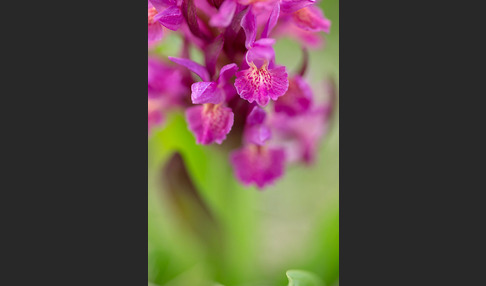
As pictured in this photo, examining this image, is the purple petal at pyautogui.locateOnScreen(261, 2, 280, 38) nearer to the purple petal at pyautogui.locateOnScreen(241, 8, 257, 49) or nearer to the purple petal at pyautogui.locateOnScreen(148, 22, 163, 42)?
the purple petal at pyautogui.locateOnScreen(241, 8, 257, 49)

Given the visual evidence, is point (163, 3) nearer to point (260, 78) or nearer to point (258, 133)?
point (260, 78)

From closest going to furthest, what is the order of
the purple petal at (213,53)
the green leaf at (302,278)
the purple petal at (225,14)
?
the purple petal at (225,14)
the purple petal at (213,53)
the green leaf at (302,278)

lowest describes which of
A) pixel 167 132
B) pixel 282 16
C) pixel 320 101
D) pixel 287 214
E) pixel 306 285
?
pixel 306 285

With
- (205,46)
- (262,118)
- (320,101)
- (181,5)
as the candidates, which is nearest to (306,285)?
(262,118)

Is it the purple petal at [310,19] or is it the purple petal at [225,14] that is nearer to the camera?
the purple petal at [225,14]

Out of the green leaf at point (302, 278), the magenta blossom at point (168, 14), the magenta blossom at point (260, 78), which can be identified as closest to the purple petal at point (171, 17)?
the magenta blossom at point (168, 14)

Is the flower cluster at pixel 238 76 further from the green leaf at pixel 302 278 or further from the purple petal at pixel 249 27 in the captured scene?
the green leaf at pixel 302 278

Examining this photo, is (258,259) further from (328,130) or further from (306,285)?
(328,130)
